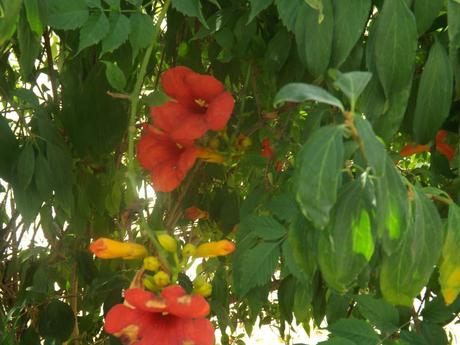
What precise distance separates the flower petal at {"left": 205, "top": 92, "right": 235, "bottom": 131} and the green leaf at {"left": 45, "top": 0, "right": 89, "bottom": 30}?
A: 242 mm

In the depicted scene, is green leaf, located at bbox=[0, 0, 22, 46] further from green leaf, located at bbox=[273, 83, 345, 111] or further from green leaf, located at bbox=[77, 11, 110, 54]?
green leaf, located at bbox=[273, 83, 345, 111]

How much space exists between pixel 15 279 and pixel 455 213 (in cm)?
151

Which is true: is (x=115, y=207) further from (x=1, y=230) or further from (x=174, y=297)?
(x=174, y=297)

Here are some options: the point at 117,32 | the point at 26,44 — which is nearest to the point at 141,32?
the point at 117,32

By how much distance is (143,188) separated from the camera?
6.95 ft

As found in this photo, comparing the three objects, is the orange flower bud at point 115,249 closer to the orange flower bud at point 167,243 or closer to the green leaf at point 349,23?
the orange flower bud at point 167,243

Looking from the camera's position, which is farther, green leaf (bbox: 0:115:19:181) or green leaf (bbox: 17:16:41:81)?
green leaf (bbox: 0:115:19:181)

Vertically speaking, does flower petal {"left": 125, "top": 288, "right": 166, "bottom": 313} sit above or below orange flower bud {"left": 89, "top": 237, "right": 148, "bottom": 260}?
below

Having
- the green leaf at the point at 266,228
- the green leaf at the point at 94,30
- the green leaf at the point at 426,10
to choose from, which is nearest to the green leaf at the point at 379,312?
the green leaf at the point at 266,228

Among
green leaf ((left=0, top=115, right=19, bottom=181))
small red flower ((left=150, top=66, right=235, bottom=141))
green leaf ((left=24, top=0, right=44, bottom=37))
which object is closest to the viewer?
green leaf ((left=24, top=0, right=44, bottom=37))

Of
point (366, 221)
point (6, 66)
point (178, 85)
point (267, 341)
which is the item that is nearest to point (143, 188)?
point (6, 66)

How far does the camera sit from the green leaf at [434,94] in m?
1.04

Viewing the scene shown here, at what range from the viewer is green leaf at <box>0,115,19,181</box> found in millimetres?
1339

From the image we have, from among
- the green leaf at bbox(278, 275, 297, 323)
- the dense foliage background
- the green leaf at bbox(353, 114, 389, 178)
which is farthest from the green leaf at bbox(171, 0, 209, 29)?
the green leaf at bbox(278, 275, 297, 323)
